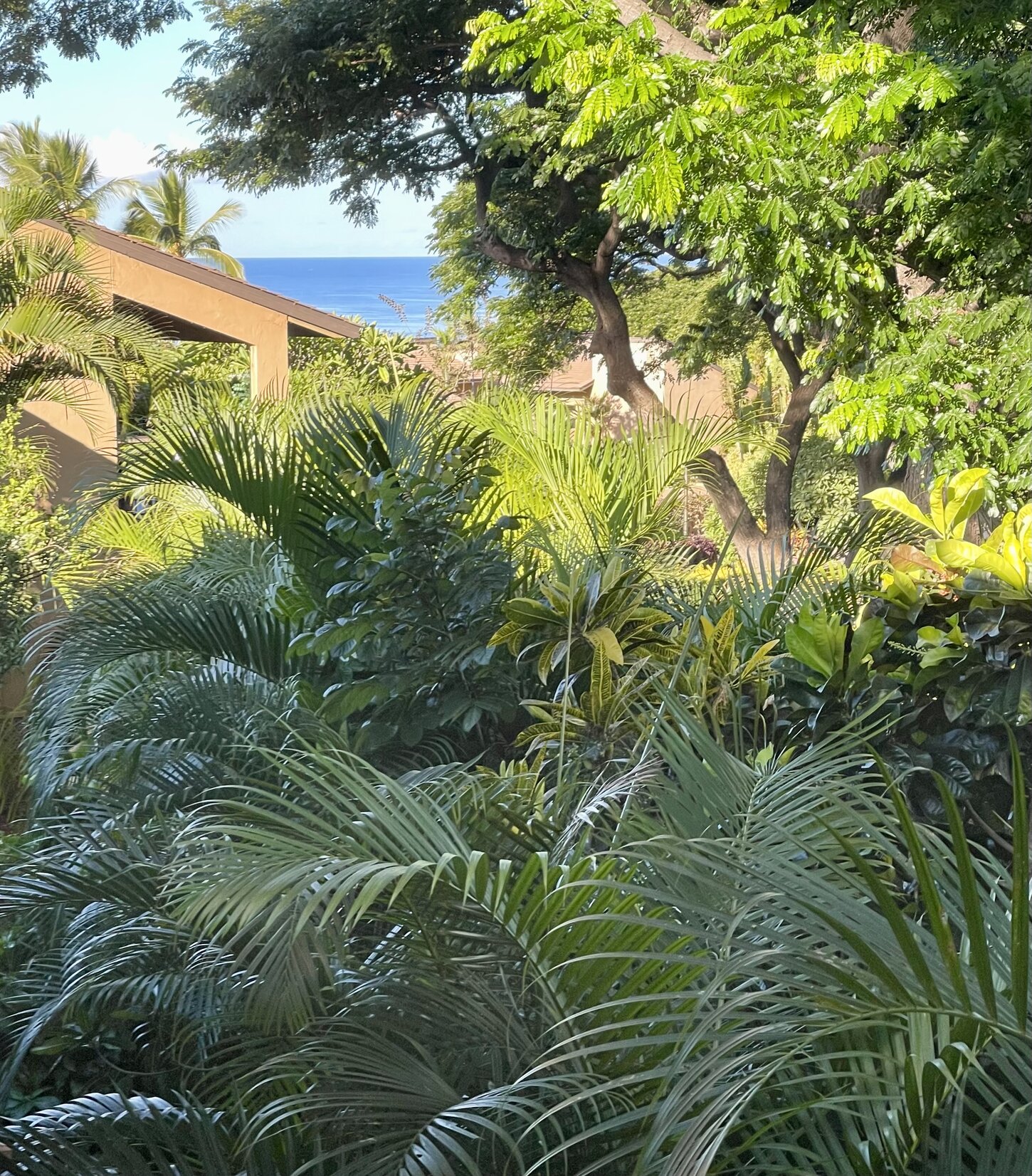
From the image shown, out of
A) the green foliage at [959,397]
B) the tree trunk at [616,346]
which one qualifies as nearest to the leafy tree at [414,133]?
the tree trunk at [616,346]

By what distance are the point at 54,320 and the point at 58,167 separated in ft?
19.6

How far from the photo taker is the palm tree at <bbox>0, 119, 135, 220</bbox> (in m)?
10.6

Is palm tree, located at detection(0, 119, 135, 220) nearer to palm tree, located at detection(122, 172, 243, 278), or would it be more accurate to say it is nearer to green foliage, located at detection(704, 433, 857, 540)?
palm tree, located at detection(122, 172, 243, 278)

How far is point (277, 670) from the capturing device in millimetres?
3314

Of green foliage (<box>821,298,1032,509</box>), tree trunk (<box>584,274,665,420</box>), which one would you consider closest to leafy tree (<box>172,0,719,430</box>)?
tree trunk (<box>584,274,665,420</box>)

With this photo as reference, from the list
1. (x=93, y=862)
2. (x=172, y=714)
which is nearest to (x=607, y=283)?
(x=172, y=714)

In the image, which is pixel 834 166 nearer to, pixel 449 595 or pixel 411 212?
pixel 449 595

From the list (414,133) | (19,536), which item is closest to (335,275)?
(414,133)

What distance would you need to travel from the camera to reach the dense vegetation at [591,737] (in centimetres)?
123

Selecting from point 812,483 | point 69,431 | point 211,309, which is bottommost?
point 69,431

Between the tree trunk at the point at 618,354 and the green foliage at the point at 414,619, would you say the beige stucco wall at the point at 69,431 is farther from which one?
the green foliage at the point at 414,619

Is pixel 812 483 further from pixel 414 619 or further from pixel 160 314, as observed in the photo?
pixel 414 619

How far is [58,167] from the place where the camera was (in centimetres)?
1274

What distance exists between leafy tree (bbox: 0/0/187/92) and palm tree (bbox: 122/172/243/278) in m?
13.2
